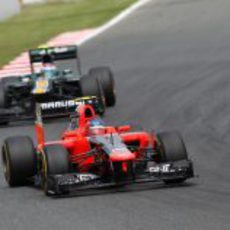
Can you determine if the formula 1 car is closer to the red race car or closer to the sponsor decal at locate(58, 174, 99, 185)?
the red race car

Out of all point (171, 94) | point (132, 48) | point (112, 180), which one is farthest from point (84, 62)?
point (112, 180)

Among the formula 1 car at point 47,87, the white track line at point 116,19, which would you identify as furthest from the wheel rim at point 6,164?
the white track line at point 116,19

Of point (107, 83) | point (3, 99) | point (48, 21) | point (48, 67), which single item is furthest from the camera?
point (48, 21)

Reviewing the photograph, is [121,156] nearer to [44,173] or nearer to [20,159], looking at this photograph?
[44,173]

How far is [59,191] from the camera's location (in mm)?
10453

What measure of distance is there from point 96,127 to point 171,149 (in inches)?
35.9

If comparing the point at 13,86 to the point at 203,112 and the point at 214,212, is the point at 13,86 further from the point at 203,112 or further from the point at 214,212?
the point at 214,212

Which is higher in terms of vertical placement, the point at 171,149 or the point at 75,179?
the point at 171,149

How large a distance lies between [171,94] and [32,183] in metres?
7.85

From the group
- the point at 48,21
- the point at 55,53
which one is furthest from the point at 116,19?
the point at 55,53

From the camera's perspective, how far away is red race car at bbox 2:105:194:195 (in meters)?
10.5

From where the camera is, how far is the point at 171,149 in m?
11.0

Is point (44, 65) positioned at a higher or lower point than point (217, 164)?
higher

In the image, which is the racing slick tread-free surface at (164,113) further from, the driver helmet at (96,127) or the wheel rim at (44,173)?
the driver helmet at (96,127)
